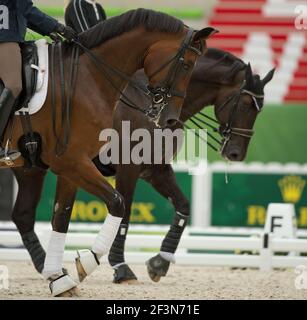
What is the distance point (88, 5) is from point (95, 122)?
183cm

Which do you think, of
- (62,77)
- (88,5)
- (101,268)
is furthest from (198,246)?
(62,77)

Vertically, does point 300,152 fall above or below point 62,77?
below

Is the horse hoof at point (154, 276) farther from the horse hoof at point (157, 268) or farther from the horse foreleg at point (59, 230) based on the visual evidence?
the horse foreleg at point (59, 230)

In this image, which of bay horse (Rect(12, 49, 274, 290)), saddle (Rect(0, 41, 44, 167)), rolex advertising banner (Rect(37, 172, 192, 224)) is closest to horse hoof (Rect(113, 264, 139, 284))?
bay horse (Rect(12, 49, 274, 290))

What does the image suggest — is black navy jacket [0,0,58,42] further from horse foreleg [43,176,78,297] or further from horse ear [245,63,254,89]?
horse ear [245,63,254,89]

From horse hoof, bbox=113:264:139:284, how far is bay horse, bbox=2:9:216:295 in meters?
1.36

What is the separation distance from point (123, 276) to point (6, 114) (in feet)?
7.76

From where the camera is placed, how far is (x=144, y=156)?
8148 mm

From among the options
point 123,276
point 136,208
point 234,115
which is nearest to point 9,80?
point 123,276

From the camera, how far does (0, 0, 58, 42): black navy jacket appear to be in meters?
6.49

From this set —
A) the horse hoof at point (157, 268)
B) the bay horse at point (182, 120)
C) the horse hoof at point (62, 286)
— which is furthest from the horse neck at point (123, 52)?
the horse hoof at point (157, 268)

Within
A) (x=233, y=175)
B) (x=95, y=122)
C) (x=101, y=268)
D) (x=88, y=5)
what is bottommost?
(x=101, y=268)

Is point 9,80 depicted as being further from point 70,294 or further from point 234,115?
point 234,115
